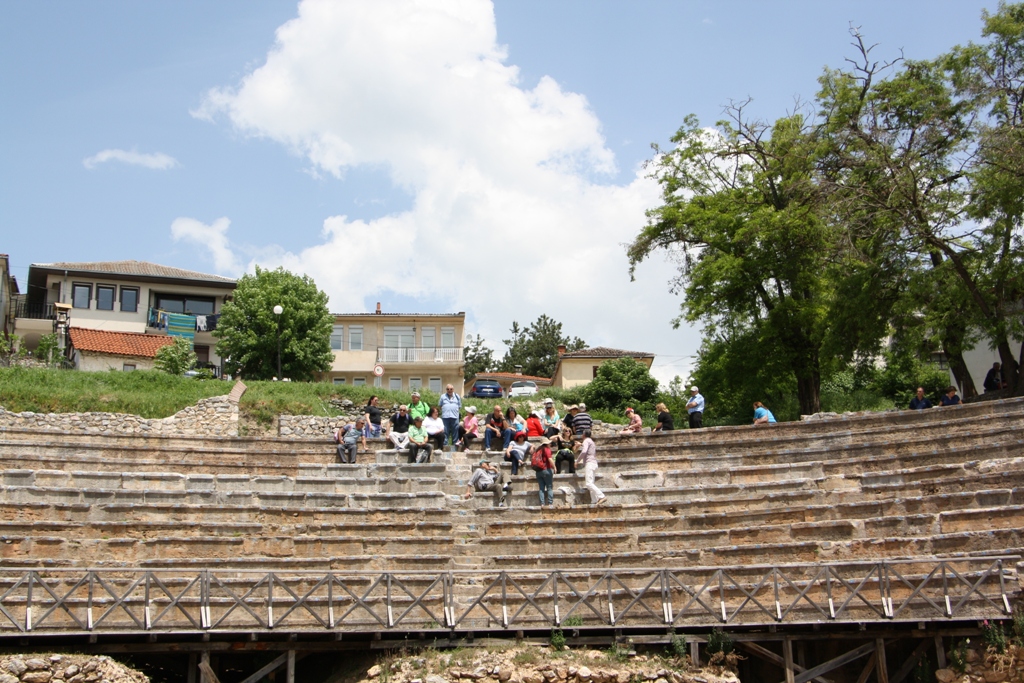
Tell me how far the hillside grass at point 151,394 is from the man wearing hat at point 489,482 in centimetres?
1358

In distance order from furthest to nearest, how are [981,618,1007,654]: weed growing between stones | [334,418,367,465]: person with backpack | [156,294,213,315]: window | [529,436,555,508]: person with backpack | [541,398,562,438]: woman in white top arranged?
[156,294,213,315]: window
[334,418,367,465]: person with backpack
[541,398,562,438]: woman in white top
[529,436,555,508]: person with backpack
[981,618,1007,654]: weed growing between stones

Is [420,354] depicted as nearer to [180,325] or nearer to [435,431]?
[180,325]

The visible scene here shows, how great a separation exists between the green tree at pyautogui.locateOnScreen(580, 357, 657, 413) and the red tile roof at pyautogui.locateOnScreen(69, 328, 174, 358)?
60.7 ft

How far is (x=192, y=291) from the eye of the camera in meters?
48.4

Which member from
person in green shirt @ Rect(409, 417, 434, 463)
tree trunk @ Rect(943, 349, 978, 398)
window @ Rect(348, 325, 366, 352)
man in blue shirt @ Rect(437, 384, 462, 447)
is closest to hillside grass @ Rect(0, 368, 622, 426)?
man in blue shirt @ Rect(437, 384, 462, 447)

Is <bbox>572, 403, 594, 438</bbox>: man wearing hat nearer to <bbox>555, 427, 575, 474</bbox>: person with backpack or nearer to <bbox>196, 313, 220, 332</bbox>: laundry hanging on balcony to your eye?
<bbox>555, 427, 575, 474</bbox>: person with backpack

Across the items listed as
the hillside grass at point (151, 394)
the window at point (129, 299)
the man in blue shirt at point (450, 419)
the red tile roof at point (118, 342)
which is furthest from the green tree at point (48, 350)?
the man in blue shirt at point (450, 419)

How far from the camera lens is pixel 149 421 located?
29.0 metres

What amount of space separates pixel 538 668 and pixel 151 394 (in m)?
20.5

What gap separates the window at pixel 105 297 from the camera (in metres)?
46.8

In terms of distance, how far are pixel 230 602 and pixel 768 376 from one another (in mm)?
22450

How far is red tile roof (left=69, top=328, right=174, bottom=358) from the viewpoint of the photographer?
135ft

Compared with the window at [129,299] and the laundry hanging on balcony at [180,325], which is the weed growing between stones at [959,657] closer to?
the laundry hanging on balcony at [180,325]

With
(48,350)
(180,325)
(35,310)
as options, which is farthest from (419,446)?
(35,310)
